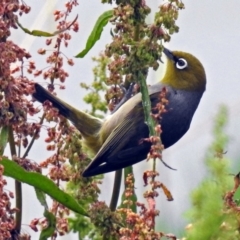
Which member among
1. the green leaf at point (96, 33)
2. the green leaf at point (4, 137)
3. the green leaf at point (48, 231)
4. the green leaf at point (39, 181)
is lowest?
the green leaf at point (48, 231)

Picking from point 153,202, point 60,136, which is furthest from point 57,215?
point 153,202

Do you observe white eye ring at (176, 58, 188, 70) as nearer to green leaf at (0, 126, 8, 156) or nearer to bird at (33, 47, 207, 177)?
bird at (33, 47, 207, 177)

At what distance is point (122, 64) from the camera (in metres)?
1.48

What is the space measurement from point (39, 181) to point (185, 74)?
7.79 ft

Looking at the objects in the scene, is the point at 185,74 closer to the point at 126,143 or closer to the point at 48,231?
the point at 126,143

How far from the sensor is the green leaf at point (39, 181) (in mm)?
1160

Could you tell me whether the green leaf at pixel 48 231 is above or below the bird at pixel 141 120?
below

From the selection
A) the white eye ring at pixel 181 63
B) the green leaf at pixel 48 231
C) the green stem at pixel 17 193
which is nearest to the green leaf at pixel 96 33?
the green stem at pixel 17 193

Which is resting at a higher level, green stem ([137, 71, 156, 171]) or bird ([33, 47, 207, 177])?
bird ([33, 47, 207, 177])

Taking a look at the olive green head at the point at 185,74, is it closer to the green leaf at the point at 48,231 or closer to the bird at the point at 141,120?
the bird at the point at 141,120

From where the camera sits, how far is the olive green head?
337 cm

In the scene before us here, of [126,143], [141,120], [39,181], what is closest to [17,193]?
[39,181]

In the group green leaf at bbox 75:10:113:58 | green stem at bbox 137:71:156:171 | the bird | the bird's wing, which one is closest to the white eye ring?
the bird

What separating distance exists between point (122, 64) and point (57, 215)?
43cm
